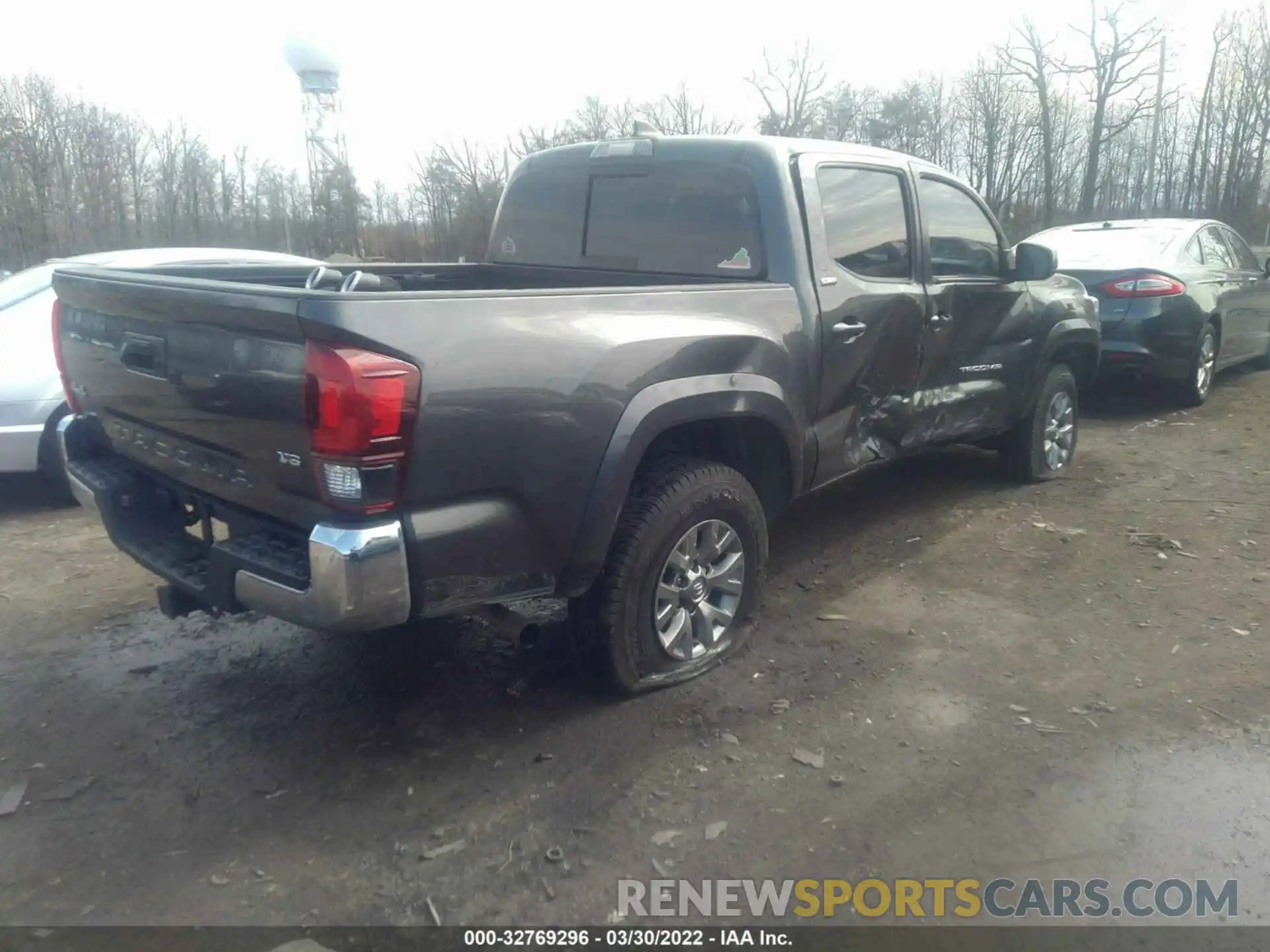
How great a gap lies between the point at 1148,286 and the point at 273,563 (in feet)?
25.5

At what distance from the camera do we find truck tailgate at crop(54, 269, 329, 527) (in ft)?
9.10

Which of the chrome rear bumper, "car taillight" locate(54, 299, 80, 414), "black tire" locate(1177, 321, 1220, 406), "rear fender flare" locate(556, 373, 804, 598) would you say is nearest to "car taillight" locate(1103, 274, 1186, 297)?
"black tire" locate(1177, 321, 1220, 406)

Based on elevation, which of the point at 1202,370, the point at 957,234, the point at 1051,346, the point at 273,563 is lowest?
the point at 1202,370

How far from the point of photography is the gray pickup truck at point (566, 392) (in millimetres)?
2754

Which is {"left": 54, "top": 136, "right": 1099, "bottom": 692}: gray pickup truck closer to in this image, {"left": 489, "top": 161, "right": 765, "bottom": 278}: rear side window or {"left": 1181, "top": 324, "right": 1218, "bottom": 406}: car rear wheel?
{"left": 489, "top": 161, "right": 765, "bottom": 278}: rear side window

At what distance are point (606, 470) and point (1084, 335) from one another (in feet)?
14.2

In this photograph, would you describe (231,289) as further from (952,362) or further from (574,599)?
(952,362)

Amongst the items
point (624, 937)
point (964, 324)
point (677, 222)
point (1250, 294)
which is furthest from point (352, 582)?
point (1250, 294)

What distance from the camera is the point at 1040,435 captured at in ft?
20.4

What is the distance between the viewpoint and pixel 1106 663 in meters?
3.99

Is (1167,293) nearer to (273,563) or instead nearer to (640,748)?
(640,748)

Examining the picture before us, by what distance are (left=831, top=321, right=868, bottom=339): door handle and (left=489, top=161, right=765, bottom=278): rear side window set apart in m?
0.43

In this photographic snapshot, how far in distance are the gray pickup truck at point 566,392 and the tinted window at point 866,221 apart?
0.05ft

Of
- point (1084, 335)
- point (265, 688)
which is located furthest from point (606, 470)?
point (1084, 335)
